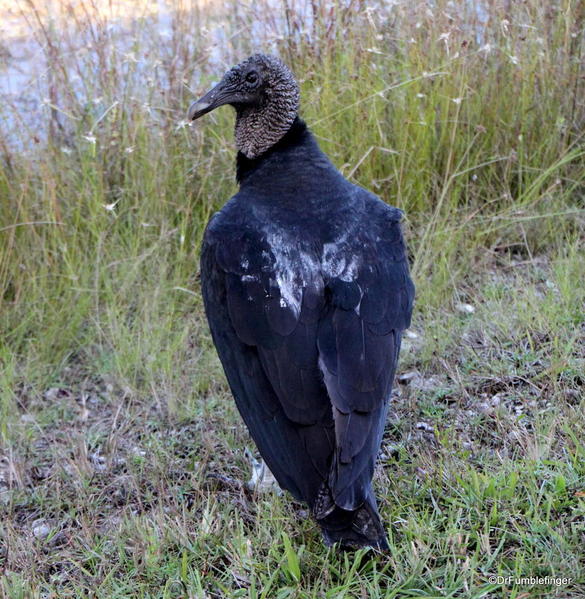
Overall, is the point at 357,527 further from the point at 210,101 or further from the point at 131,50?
the point at 131,50

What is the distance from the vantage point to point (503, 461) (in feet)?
8.42

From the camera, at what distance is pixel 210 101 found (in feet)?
9.48

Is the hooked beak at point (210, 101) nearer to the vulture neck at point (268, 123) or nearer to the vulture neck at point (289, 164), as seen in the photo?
the vulture neck at point (268, 123)

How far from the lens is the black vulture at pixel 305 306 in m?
2.24

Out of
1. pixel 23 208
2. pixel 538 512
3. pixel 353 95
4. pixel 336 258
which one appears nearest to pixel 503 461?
pixel 538 512

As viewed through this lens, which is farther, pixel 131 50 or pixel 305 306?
pixel 131 50

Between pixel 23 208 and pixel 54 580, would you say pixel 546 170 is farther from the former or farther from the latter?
pixel 54 580

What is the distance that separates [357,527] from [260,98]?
1.57 m

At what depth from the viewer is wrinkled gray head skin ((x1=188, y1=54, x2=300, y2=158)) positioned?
2.90 m

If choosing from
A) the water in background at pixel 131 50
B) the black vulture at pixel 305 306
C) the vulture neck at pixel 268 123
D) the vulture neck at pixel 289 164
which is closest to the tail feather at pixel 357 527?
the black vulture at pixel 305 306

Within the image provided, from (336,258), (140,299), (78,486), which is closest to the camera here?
(336,258)

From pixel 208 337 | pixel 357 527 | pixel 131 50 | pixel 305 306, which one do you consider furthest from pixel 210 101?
pixel 131 50

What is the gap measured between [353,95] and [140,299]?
1.52m

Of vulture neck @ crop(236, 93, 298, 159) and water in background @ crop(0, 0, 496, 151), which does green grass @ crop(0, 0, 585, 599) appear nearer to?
water in background @ crop(0, 0, 496, 151)
